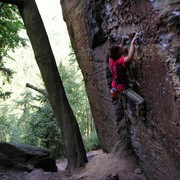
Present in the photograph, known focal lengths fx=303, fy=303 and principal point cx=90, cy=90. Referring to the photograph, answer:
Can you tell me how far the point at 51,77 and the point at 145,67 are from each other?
3872 mm

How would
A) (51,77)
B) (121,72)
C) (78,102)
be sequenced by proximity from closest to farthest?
1. (121,72)
2. (51,77)
3. (78,102)

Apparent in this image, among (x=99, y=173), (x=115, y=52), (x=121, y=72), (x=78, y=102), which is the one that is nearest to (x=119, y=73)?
(x=121, y=72)

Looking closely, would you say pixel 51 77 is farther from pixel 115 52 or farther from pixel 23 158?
pixel 23 158

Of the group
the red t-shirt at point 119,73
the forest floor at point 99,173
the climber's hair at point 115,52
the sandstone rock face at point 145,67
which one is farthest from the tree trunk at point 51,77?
the climber's hair at point 115,52

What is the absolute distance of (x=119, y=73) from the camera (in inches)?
228

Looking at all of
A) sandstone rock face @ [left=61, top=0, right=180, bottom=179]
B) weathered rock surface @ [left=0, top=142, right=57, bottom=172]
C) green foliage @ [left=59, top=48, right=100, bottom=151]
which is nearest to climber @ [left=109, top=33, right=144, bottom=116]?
sandstone rock face @ [left=61, top=0, right=180, bottom=179]

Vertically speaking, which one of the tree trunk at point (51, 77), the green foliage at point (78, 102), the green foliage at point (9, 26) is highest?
the green foliage at point (9, 26)

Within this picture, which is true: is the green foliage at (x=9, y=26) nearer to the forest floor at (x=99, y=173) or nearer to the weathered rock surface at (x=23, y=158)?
the weathered rock surface at (x=23, y=158)

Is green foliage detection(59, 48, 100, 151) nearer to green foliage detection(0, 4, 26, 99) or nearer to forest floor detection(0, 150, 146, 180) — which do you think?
green foliage detection(0, 4, 26, 99)

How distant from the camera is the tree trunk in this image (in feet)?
26.9

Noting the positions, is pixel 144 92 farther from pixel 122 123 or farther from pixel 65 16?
pixel 65 16

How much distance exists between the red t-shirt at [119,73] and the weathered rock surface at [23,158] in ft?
16.7

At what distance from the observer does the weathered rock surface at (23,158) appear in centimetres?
955

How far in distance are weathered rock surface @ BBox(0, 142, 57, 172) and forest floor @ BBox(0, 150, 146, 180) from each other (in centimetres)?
46
